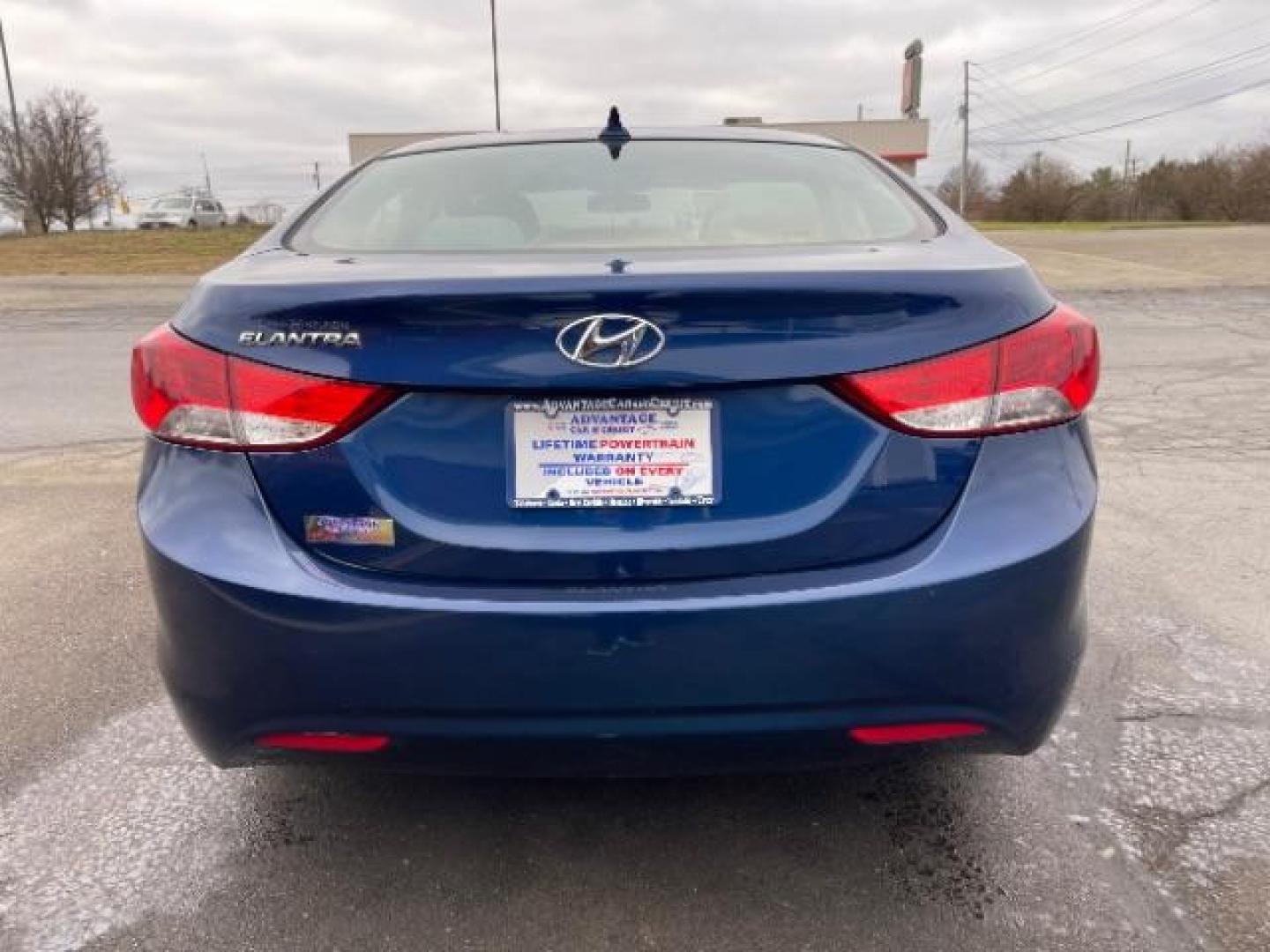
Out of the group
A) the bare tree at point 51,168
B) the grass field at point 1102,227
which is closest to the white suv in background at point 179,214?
the bare tree at point 51,168

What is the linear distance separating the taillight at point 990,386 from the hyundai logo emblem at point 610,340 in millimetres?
326

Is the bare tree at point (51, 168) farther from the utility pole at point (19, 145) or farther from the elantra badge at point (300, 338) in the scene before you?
the elantra badge at point (300, 338)

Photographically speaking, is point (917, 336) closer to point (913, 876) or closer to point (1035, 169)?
point (913, 876)

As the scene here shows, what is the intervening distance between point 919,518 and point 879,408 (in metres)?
0.21

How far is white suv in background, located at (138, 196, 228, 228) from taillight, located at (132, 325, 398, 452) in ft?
140

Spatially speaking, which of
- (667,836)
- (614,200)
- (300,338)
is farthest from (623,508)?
(614,200)

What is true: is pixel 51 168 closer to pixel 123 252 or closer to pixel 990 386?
pixel 123 252

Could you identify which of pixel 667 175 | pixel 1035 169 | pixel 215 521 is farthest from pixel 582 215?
pixel 1035 169

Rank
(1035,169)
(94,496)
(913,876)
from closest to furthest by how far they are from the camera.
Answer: (913,876), (94,496), (1035,169)

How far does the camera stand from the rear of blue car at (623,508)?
1.74 meters

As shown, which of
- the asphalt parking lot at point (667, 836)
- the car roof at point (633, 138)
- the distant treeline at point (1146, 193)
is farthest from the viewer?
the distant treeline at point (1146, 193)

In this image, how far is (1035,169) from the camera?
57.0 metres

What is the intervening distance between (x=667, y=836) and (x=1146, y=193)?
59988 mm

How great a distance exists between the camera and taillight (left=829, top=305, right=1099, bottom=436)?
1.76 meters
